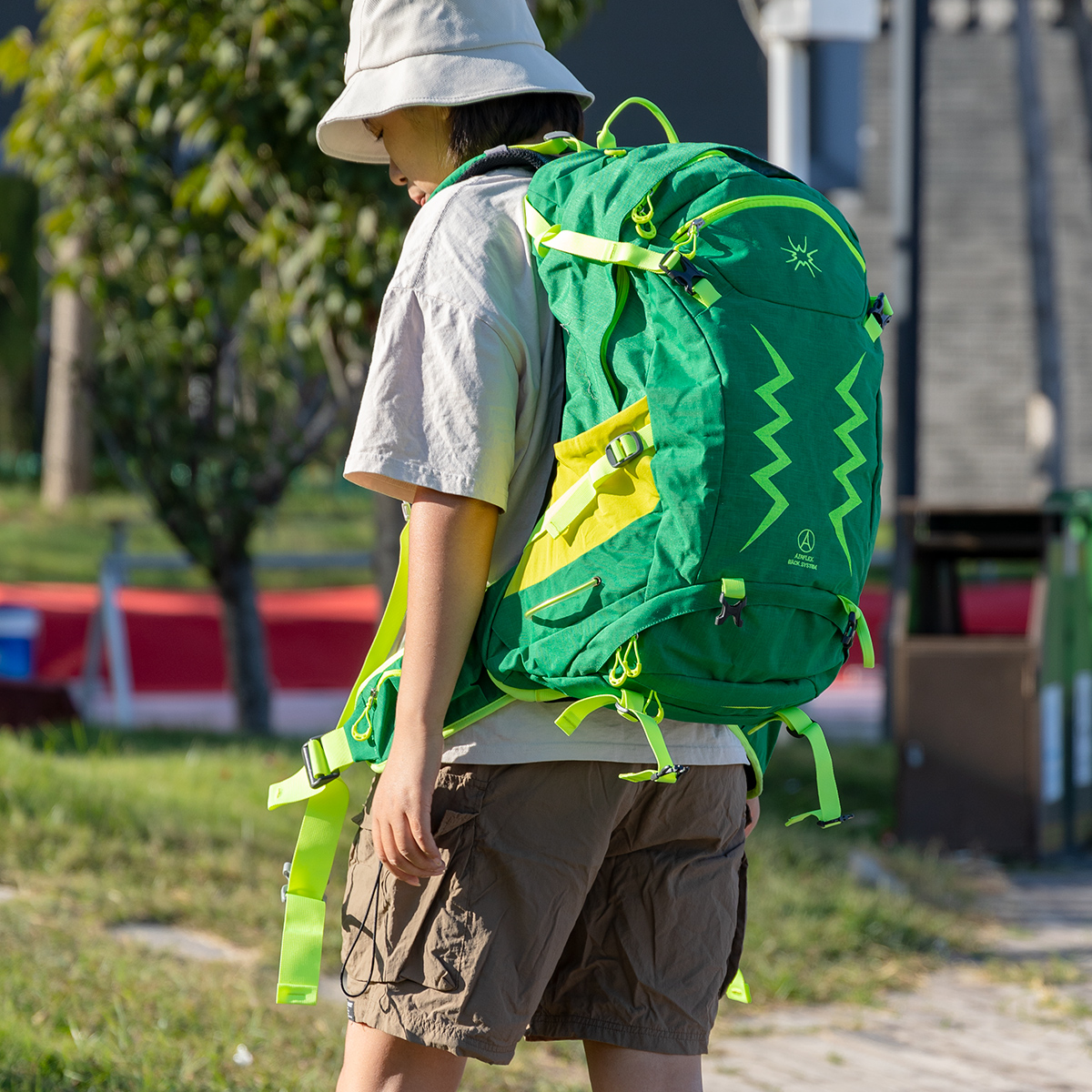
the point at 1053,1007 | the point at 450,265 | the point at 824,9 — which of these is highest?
the point at 824,9

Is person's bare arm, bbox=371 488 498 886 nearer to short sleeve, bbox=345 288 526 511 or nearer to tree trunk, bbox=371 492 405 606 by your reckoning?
short sleeve, bbox=345 288 526 511

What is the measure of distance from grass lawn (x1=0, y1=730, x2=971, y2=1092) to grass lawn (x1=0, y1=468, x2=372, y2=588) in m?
9.97

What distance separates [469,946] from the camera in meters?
1.66

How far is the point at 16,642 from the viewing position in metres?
9.22

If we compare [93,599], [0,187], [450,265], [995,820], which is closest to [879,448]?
[450,265]

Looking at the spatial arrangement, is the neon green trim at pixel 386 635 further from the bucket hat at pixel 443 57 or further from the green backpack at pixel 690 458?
the bucket hat at pixel 443 57

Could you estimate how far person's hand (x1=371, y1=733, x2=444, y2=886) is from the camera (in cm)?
163

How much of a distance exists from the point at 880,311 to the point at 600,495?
0.49 metres

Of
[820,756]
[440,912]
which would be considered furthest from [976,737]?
[440,912]

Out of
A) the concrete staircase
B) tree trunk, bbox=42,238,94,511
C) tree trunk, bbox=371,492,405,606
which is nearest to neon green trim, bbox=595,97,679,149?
tree trunk, bbox=371,492,405,606

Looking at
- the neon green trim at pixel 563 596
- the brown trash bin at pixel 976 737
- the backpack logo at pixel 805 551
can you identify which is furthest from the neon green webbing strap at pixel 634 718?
the brown trash bin at pixel 976 737

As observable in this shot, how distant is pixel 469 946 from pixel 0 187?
70.4 feet

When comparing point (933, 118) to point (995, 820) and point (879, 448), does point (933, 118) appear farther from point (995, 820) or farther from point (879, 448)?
point (879, 448)

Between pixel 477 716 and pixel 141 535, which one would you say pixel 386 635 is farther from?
pixel 141 535
